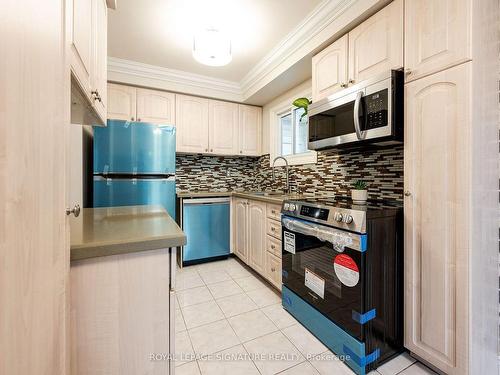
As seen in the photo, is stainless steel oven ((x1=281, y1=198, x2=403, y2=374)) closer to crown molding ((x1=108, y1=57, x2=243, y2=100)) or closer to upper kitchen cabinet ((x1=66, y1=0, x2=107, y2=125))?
upper kitchen cabinet ((x1=66, y1=0, x2=107, y2=125))

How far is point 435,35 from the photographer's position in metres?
1.25

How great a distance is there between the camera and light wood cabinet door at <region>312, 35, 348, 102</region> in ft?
5.98

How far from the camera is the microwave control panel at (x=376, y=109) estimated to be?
1447 mm

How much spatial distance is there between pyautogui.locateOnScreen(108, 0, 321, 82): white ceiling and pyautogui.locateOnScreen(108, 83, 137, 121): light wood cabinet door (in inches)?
13.3

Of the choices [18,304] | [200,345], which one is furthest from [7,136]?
[200,345]

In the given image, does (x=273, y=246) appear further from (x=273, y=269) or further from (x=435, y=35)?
(x=435, y=35)

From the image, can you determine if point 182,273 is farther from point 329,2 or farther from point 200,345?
point 329,2

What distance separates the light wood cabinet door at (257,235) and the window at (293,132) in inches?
35.9

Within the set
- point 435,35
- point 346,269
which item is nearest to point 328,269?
point 346,269

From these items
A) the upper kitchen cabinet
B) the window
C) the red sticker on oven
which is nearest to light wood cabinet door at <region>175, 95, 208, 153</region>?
the window

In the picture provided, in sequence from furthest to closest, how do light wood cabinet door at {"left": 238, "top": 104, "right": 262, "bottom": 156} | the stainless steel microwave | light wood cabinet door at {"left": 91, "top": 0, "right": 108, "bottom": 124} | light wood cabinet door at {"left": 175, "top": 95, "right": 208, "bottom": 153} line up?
light wood cabinet door at {"left": 238, "top": 104, "right": 262, "bottom": 156} → light wood cabinet door at {"left": 175, "top": 95, "right": 208, "bottom": 153} → the stainless steel microwave → light wood cabinet door at {"left": 91, "top": 0, "right": 108, "bottom": 124}

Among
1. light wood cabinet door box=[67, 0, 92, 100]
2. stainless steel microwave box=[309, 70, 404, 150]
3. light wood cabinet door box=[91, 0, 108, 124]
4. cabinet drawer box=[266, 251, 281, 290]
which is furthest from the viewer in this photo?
cabinet drawer box=[266, 251, 281, 290]

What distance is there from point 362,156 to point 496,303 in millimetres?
1216

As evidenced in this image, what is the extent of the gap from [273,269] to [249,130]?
6.85ft
